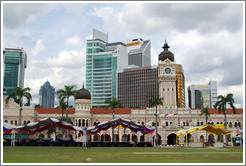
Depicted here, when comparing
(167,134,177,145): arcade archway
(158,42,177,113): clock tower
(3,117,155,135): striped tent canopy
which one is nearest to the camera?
(3,117,155,135): striped tent canopy

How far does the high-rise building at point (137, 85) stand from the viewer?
584 ft

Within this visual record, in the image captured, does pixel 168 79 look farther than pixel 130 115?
Yes

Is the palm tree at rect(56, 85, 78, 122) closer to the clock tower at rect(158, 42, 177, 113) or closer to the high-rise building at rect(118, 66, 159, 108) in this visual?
the clock tower at rect(158, 42, 177, 113)

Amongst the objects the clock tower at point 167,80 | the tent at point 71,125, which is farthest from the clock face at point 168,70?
the tent at point 71,125

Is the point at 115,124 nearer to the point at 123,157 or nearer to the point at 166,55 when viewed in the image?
the point at 123,157

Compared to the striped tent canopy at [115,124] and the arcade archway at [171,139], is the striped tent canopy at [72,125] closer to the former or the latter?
the striped tent canopy at [115,124]

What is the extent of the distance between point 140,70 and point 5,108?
10597 cm

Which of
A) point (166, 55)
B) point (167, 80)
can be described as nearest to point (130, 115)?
point (167, 80)

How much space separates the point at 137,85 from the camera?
183 metres

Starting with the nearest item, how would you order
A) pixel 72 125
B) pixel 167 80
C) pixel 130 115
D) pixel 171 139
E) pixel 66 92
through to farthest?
1. pixel 72 125
2. pixel 66 92
3. pixel 171 139
4. pixel 130 115
5. pixel 167 80

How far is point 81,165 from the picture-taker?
15219 mm

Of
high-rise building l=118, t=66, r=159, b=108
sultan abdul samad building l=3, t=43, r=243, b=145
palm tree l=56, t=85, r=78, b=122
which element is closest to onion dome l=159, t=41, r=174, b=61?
sultan abdul samad building l=3, t=43, r=243, b=145

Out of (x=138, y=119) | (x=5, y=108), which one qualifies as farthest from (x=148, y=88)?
(x=5, y=108)

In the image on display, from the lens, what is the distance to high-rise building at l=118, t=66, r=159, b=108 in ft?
584
